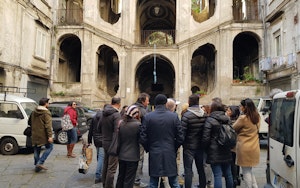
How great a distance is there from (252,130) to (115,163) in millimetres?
2637

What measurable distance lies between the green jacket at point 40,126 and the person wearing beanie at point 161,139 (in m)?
3.53

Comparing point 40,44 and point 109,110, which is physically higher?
point 40,44

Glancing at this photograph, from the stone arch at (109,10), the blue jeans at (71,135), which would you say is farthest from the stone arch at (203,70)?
the blue jeans at (71,135)

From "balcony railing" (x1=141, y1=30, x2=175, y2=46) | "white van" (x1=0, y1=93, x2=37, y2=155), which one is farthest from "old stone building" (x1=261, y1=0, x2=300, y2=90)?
"white van" (x1=0, y1=93, x2=37, y2=155)

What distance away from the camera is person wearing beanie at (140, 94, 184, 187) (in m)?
4.35

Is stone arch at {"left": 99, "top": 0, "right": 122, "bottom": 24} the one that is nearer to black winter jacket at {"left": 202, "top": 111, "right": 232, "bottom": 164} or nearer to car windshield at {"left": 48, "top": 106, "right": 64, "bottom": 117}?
car windshield at {"left": 48, "top": 106, "right": 64, "bottom": 117}

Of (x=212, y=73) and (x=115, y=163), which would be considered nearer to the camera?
(x=115, y=163)

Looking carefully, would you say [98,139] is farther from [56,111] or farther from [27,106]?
[56,111]

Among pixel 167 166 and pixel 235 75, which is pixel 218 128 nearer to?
pixel 167 166

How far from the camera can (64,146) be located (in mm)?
11539

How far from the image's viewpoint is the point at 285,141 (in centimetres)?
374

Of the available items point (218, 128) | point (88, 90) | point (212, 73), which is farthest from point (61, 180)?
point (212, 73)

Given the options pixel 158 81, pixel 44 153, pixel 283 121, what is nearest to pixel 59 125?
pixel 44 153

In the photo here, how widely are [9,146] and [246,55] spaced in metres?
22.8
